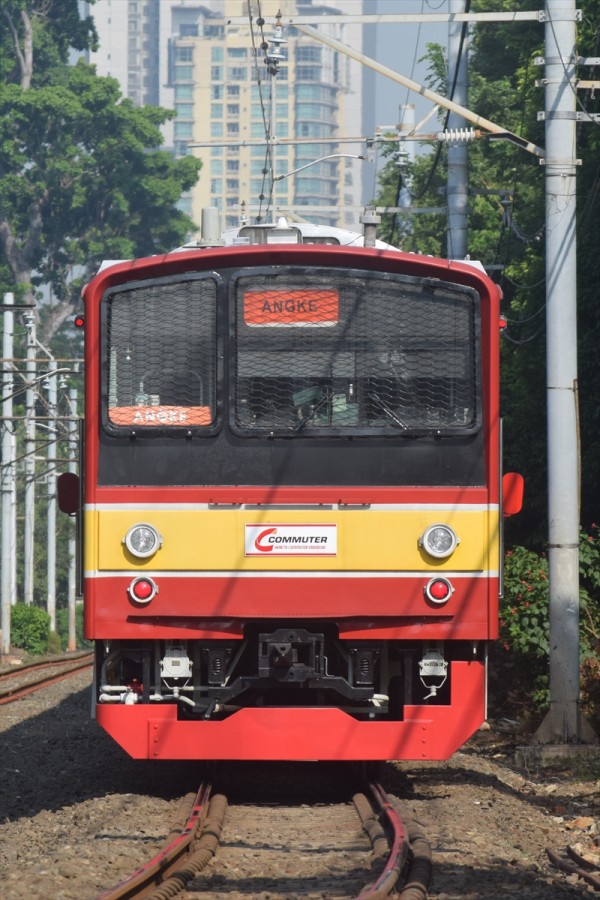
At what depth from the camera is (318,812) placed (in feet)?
32.0

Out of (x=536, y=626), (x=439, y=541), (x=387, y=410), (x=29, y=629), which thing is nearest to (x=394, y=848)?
(x=439, y=541)

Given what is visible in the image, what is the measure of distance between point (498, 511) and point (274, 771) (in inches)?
117

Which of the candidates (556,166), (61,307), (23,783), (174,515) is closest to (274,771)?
(23,783)

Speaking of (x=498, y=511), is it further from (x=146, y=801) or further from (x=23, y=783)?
(x=23, y=783)

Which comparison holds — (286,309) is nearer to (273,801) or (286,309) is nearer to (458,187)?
(273,801)

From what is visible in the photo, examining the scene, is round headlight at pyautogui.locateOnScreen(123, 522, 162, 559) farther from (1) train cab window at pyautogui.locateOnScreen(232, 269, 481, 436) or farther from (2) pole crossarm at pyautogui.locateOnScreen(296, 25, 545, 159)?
(2) pole crossarm at pyautogui.locateOnScreen(296, 25, 545, 159)

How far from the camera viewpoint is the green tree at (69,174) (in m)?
79.9

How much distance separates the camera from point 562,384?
13297 mm

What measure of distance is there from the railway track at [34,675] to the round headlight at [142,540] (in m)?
10.8

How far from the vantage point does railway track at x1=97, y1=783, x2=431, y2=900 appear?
7273mm

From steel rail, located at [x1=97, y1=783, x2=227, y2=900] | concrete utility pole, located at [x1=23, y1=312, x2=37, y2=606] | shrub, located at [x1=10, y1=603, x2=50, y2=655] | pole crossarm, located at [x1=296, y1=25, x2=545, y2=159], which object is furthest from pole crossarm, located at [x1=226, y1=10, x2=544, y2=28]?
shrub, located at [x1=10, y1=603, x2=50, y2=655]

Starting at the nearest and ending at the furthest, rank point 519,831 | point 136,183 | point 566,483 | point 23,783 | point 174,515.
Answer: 1. point 519,831
2. point 174,515
3. point 23,783
4. point 566,483
5. point 136,183

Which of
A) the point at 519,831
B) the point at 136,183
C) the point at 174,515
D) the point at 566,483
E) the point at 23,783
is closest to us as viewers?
the point at 519,831

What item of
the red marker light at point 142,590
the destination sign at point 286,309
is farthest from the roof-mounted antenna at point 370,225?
the red marker light at point 142,590
